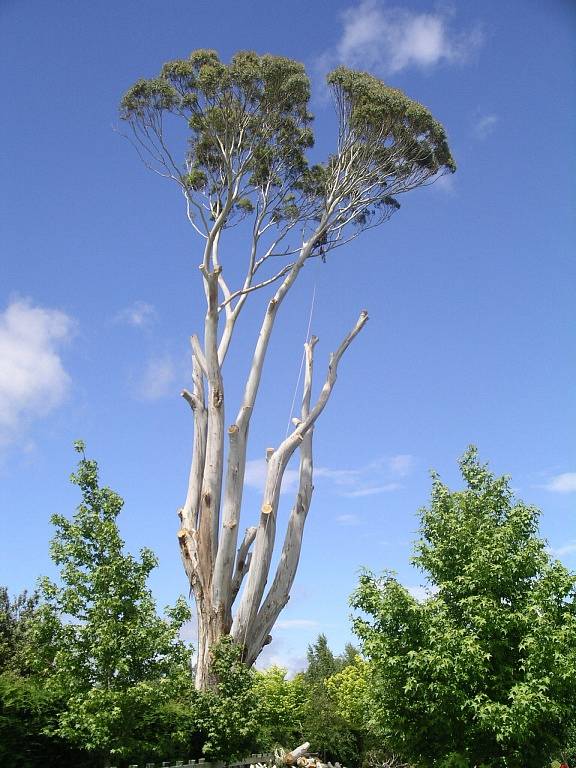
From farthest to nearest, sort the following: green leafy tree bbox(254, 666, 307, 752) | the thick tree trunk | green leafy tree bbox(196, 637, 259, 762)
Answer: green leafy tree bbox(254, 666, 307, 752) < the thick tree trunk < green leafy tree bbox(196, 637, 259, 762)

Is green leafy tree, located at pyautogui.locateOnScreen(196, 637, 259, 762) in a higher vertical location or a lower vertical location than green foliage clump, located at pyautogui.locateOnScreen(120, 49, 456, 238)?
lower

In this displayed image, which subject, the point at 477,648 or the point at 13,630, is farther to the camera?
the point at 13,630

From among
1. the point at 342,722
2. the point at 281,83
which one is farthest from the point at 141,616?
the point at 342,722

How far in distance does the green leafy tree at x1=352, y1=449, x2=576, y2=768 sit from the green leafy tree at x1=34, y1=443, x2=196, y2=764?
4017mm

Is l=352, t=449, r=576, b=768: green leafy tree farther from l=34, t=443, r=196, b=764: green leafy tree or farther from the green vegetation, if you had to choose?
l=34, t=443, r=196, b=764: green leafy tree

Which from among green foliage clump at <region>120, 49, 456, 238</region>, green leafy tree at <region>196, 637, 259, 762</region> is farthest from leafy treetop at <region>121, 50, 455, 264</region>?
green leafy tree at <region>196, 637, 259, 762</region>

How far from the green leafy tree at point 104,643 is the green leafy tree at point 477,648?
402 cm

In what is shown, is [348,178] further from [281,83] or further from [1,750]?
[1,750]

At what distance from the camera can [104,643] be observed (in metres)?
13.7

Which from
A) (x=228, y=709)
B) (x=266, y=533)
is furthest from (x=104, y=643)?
(x=266, y=533)

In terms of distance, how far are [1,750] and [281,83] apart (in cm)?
1743

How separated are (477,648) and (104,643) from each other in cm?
658

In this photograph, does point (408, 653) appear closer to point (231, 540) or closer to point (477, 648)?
point (477, 648)

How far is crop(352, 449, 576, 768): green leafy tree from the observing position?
1216cm
